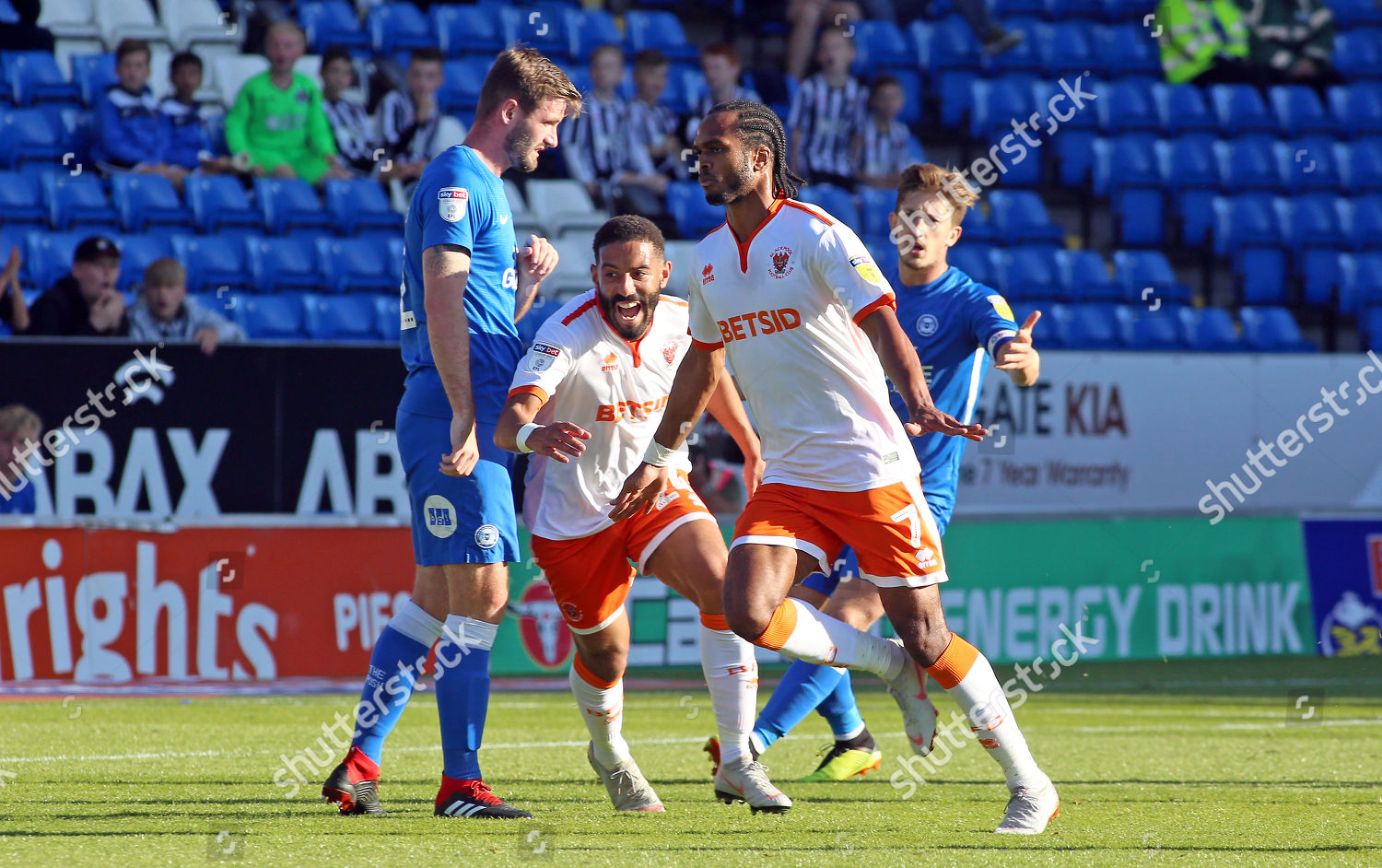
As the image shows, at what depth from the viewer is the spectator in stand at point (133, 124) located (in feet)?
42.2

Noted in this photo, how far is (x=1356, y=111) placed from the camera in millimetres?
18031

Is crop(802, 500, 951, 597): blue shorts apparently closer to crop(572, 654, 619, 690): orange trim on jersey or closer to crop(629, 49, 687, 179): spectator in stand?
crop(572, 654, 619, 690): orange trim on jersey

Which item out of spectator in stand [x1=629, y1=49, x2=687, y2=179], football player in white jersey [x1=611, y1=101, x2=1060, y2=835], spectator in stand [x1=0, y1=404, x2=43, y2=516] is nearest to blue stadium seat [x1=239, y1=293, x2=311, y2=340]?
spectator in stand [x1=0, y1=404, x2=43, y2=516]

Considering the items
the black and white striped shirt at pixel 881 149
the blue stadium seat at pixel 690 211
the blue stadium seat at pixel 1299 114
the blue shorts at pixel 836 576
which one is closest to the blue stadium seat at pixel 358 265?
the blue stadium seat at pixel 690 211

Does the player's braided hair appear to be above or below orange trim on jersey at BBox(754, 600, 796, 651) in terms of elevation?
above

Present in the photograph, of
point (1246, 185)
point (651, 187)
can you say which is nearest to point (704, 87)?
point (651, 187)

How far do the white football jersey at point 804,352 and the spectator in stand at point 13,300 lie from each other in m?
7.57

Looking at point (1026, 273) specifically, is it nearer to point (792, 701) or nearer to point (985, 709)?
point (792, 701)

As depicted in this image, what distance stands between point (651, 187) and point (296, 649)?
586cm

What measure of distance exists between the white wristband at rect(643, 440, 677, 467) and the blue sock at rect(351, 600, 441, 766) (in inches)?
35.1

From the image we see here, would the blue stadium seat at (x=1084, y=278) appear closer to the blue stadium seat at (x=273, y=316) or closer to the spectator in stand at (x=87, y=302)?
the blue stadium seat at (x=273, y=316)

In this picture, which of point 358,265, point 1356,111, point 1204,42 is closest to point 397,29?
point 358,265

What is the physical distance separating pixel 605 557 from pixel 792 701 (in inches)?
39.4

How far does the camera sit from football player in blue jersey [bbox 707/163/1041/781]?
5.99 metres
